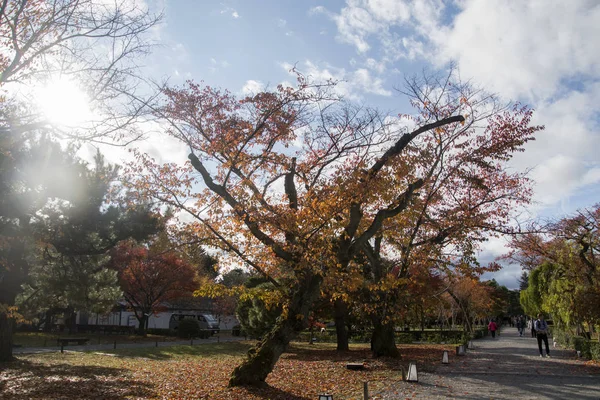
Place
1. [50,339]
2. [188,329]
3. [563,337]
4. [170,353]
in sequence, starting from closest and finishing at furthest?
[170,353] < [563,337] < [50,339] < [188,329]

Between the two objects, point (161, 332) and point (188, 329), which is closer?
point (188, 329)

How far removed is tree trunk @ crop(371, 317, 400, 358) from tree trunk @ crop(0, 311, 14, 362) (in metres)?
13.1

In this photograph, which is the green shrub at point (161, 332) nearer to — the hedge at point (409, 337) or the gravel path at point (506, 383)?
the hedge at point (409, 337)

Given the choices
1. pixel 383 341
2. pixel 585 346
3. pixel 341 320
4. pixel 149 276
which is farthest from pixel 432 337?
pixel 149 276

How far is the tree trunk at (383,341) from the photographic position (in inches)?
650

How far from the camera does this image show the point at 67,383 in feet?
34.3

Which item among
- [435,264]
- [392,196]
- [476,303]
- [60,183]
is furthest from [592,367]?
[476,303]

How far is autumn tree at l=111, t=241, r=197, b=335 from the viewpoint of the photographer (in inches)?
1243

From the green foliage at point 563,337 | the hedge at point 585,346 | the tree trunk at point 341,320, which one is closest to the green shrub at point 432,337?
the green foliage at point 563,337

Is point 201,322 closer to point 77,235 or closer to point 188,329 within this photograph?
point 188,329

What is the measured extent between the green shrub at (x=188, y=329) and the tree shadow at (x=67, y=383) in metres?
20.2

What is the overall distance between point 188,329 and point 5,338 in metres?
19.7

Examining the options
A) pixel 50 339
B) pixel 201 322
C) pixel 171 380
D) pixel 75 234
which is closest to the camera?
pixel 171 380

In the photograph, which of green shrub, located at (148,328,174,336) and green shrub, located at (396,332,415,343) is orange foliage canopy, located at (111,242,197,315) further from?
green shrub, located at (396,332,415,343)
